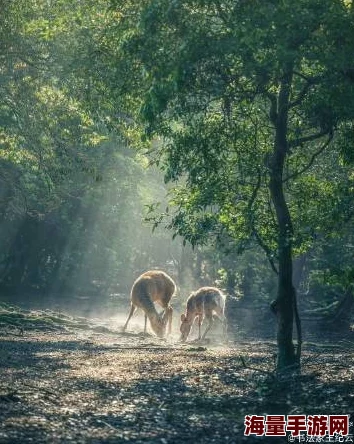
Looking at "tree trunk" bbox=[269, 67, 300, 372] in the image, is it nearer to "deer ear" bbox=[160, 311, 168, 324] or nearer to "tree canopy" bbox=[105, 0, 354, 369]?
"tree canopy" bbox=[105, 0, 354, 369]

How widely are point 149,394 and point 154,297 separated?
18.4 metres

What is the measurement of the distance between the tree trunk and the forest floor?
554 millimetres

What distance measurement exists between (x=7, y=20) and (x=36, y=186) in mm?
15045

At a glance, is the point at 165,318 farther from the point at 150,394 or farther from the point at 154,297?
the point at 150,394

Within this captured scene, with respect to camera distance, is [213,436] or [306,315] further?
[306,315]

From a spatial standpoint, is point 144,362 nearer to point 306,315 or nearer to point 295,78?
point 295,78

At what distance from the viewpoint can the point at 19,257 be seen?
44438 millimetres

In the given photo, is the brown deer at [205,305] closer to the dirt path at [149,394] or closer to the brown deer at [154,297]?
the brown deer at [154,297]

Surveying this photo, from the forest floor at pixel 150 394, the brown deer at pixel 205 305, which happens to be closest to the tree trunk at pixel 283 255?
the forest floor at pixel 150 394

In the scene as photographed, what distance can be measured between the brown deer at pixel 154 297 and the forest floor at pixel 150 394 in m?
8.41

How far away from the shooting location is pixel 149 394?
40.9 feet

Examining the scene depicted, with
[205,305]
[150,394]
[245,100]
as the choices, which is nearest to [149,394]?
[150,394]

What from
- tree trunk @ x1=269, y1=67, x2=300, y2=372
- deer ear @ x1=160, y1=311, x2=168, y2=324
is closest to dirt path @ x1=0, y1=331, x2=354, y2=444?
tree trunk @ x1=269, y1=67, x2=300, y2=372

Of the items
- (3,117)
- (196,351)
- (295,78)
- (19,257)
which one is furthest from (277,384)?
(19,257)
